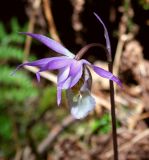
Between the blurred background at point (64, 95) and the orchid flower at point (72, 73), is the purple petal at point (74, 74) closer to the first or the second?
the orchid flower at point (72, 73)

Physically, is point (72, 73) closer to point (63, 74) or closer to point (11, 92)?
point (63, 74)

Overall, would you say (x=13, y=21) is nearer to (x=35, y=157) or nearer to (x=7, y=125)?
(x=7, y=125)

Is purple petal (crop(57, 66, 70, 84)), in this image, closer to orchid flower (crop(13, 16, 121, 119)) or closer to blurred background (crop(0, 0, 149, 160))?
orchid flower (crop(13, 16, 121, 119))

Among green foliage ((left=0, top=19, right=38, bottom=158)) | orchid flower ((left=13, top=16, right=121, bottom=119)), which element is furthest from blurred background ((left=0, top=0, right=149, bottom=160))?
orchid flower ((left=13, top=16, right=121, bottom=119))

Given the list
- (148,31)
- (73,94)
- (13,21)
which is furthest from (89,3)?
(73,94)

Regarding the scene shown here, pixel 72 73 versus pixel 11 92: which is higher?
pixel 72 73

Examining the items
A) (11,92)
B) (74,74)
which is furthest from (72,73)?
(11,92)

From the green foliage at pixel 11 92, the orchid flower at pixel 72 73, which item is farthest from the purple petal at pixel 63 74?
the green foliage at pixel 11 92
